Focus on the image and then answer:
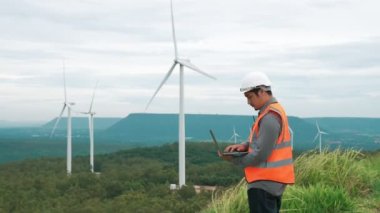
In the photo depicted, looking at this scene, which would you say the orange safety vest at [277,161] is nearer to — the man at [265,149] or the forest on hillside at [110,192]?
the man at [265,149]

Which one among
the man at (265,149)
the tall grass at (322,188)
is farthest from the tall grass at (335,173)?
the man at (265,149)

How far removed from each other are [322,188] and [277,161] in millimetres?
3244

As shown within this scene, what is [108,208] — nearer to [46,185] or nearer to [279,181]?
[46,185]

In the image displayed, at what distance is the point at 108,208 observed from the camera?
3469 cm

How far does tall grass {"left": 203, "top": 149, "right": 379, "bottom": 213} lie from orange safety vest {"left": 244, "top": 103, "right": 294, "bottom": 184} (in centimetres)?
263

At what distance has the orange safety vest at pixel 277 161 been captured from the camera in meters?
5.96

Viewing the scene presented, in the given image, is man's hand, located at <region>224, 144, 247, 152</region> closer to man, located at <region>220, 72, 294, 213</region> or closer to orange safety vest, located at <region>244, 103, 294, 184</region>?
man, located at <region>220, 72, 294, 213</region>

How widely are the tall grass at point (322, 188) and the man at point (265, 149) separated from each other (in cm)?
252

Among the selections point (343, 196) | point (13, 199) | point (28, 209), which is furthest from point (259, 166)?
point (13, 199)

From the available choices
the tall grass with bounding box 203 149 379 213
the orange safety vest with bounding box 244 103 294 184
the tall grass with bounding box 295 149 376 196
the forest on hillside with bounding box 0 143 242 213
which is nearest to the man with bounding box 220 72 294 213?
the orange safety vest with bounding box 244 103 294 184

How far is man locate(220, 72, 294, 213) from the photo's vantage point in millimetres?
5859

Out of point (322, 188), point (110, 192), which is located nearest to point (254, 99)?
point (322, 188)

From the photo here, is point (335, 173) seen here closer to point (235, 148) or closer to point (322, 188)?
point (322, 188)

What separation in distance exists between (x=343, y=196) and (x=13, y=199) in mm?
38925
